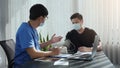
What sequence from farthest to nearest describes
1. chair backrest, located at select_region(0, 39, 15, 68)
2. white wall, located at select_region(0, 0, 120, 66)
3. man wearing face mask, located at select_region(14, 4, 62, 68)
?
1. white wall, located at select_region(0, 0, 120, 66)
2. chair backrest, located at select_region(0, 39, 15, 68)
3. man wearing face mask, located at select_region(14, 4, 62, 68)

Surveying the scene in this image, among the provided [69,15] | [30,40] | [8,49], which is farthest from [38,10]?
[69,15]

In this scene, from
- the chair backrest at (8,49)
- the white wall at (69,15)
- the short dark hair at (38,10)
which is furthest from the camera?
the white wall at (69,15)

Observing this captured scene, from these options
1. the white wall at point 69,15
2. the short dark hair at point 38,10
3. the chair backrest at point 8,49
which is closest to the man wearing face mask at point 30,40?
the short dark hair at point 38,10

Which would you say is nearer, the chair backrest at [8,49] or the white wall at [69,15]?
the chair backrest at [8,49]

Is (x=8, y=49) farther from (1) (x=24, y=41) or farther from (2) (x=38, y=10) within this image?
(2) (x=38, y=10)

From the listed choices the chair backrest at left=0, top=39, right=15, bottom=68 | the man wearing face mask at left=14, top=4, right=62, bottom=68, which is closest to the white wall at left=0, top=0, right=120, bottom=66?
the chair backrest at left=0, top=39, right=15, bottom=68

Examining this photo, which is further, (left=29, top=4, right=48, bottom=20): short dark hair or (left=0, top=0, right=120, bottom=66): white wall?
(left=0, top=0, right=120, bottom=66): white wall

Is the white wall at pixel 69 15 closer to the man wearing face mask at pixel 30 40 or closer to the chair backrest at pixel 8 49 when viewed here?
the chair backrest at pixel 8 49

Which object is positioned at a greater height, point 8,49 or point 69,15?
point 69,15

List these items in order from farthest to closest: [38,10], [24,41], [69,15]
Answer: [69,15] → [38,10] → [24,41]

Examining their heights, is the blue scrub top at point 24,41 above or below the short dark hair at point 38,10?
below

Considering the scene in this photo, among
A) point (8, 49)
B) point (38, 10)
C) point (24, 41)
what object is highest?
point (38, 10)

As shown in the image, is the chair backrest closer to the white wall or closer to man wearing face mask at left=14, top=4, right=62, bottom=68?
man wearing face mask at left=14, top=4, right=62, bottom=68

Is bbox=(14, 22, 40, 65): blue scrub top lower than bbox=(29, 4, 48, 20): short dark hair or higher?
lower
